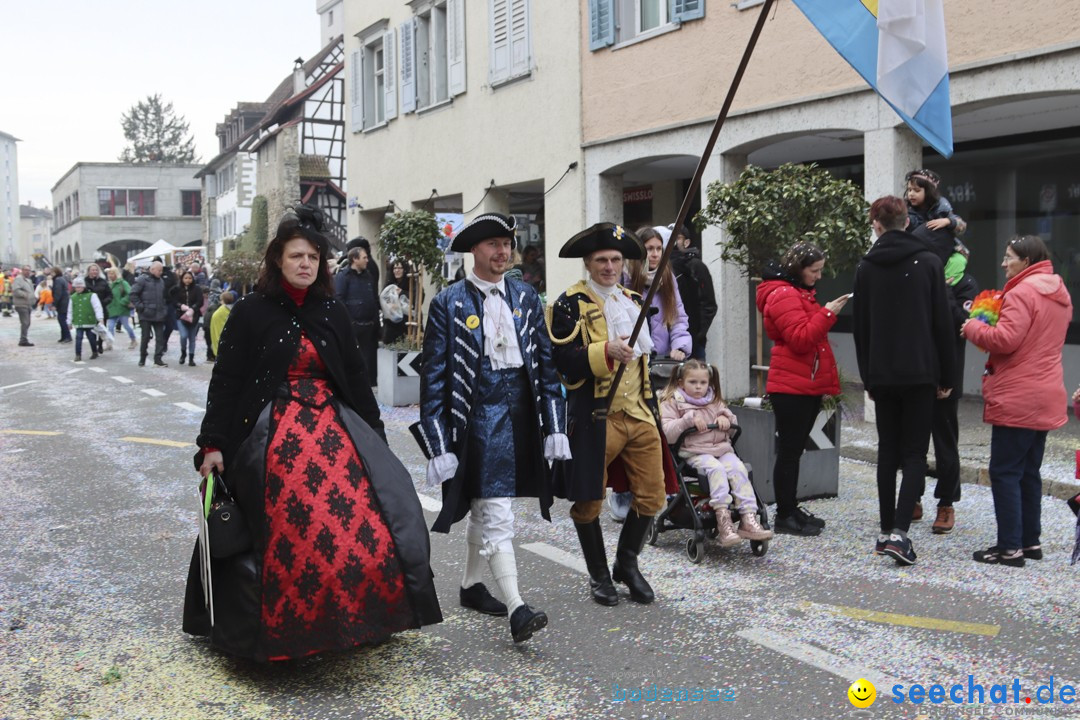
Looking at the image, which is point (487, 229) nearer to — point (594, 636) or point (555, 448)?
point (555, 448)

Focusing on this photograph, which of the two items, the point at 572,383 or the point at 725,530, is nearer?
the point at 572,383

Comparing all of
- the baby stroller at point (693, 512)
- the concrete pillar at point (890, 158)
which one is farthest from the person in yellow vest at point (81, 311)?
the baby stroller at point (693, 512)

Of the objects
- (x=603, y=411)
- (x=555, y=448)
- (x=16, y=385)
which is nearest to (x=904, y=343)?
(x=603, y=411)

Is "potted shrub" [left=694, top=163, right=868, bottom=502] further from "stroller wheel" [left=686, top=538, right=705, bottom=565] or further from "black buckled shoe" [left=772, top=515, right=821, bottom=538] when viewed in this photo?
"stroller wheel" [left=686, top=538, right=705, bottom=565]

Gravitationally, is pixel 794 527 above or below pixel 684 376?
below

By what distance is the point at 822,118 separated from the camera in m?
12.0

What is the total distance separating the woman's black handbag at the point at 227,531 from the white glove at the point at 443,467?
0.79 m

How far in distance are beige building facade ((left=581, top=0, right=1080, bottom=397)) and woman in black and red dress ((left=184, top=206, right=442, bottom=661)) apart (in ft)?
24.7

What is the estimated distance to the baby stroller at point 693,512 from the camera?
6.36 meters

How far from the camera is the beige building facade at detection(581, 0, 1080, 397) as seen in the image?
1033cm

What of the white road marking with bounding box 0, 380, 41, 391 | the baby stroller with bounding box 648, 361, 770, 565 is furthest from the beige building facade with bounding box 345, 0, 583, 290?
the baby stroller with bounding box 648, 361, 770, 565

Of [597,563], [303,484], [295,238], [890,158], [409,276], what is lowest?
[597,563]

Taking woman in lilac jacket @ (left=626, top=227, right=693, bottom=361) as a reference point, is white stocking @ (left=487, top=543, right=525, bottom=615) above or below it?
below

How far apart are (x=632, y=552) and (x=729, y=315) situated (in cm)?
824
